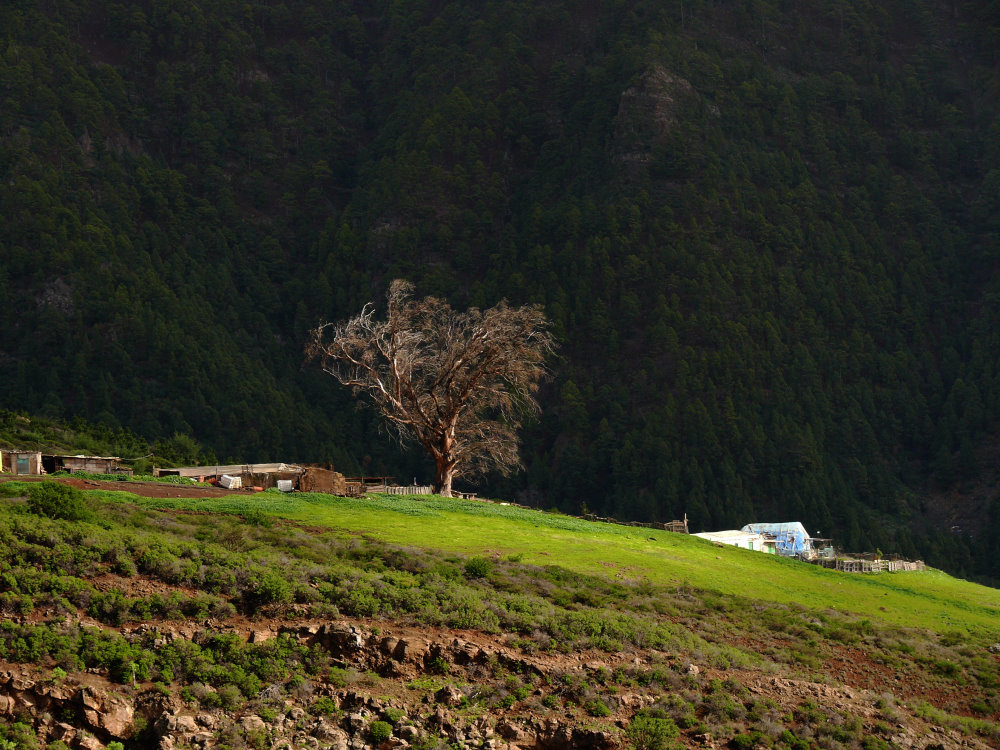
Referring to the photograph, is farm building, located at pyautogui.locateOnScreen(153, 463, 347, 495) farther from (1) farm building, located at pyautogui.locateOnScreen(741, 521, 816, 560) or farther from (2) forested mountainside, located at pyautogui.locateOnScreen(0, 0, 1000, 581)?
(2) forested mountainside, located at pyautogui.locateOnScreen(0, 0, 1000, 581)

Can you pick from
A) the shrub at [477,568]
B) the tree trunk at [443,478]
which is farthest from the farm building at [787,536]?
the shrub at [477,568]

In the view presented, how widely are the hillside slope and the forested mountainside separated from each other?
86890mm

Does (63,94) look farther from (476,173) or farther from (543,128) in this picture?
(543,128)

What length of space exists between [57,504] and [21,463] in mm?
14220

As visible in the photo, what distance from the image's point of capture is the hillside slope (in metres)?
22.0

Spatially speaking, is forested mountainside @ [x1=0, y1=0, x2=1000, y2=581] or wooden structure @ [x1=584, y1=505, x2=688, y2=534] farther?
forested mountainside @ [x1=0, y1=0, x2=1000, y2=581]

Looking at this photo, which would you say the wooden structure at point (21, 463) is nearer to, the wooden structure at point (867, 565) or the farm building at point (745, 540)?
the wooden structure at point (867, 565)

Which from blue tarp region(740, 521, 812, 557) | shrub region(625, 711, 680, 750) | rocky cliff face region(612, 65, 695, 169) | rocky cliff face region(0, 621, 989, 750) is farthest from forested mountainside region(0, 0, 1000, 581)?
shrub region(625, 711, 680, 750)

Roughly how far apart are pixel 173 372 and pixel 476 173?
63.1 metres

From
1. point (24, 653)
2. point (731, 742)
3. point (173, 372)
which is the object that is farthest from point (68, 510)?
point (173, 372)

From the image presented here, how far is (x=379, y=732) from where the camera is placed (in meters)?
22.4

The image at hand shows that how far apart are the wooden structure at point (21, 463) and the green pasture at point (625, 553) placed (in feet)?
24.2

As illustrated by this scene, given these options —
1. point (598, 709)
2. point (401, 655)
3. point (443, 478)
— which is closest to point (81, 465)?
point (443, 478)

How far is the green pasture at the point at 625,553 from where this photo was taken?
38.2 meters
